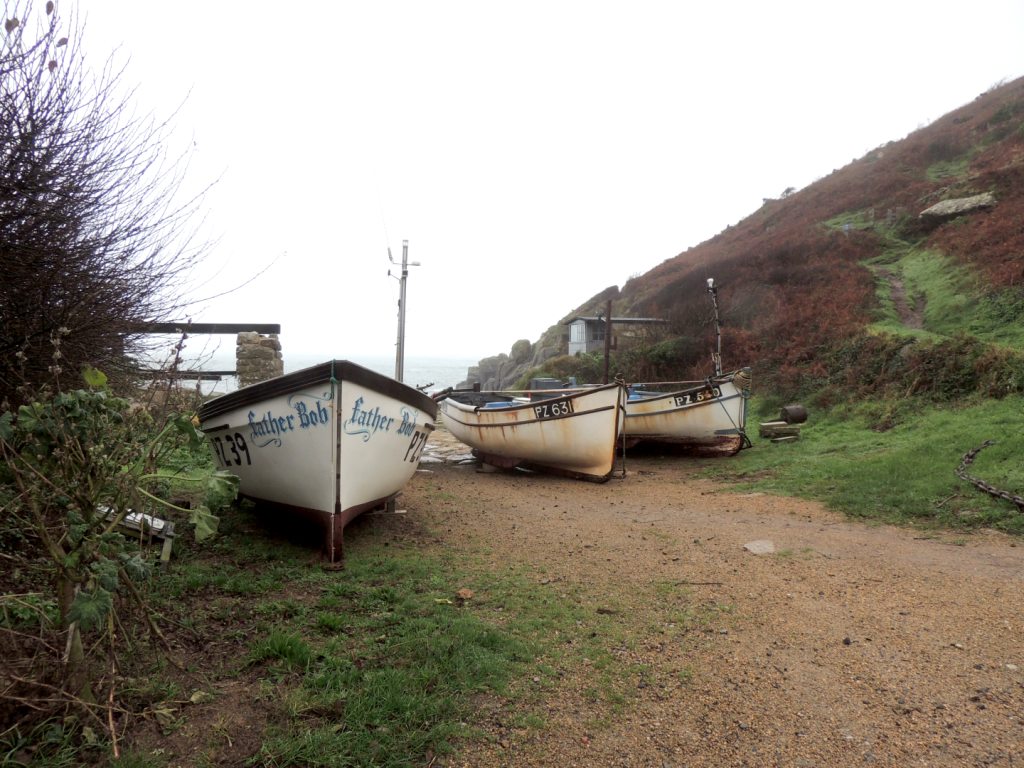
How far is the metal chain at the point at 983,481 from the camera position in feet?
19.9

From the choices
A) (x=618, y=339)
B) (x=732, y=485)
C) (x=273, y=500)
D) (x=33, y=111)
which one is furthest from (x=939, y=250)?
(x=33, y=111)

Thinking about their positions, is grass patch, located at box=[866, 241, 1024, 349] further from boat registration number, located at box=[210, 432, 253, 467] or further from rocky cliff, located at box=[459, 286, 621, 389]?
rocky cliff, located at box=[459, 286, 621, 389]

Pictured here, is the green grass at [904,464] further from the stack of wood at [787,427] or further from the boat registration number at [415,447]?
the boat registration number at [415,447]

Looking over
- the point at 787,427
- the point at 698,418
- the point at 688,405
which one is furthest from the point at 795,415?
the point at 688,405

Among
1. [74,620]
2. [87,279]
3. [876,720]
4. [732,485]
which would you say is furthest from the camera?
[732,485]

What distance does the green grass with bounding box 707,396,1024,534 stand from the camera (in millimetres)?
6531

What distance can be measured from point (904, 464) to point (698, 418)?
484 centimetres

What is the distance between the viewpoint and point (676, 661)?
335 centimetres

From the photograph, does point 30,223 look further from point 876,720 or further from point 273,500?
point 876,720

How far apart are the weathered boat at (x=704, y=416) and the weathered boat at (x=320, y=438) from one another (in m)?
8.35

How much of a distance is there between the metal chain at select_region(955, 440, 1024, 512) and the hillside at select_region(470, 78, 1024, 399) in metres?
3.55

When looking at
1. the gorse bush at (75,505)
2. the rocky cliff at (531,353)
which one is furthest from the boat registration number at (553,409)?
the rocky cliff at (531,353)

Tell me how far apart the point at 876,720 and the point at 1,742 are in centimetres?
361

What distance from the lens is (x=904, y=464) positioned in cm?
830
